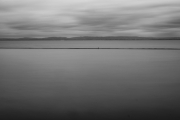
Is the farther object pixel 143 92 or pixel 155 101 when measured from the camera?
pixel 143 92

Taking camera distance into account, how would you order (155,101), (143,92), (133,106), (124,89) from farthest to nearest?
(124,89)
(143,92)
(155,101)
(133,106)

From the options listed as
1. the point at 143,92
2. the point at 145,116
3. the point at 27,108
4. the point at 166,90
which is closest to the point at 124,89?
the point at 143,92

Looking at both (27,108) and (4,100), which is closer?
(27,108)

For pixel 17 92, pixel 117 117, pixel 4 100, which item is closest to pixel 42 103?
pixel 4 100

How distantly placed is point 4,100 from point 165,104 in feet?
11.4

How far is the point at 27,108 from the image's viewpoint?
3.15m

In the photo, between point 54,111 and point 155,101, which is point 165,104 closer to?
point 155,101

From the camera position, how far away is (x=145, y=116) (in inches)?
109

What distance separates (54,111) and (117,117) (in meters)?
1.15

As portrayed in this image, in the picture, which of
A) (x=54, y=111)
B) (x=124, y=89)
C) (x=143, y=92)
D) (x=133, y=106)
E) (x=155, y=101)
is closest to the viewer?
(x=54, y=111)

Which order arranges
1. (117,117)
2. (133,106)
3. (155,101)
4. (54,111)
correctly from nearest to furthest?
(117,117) < (54,111) < (133,106) < (155,101)

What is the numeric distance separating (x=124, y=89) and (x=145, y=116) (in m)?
1.84

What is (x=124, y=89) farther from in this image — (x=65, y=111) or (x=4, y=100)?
(x=4, y=100)

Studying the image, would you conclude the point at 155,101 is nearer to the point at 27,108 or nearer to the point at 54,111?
the point at 54,111
